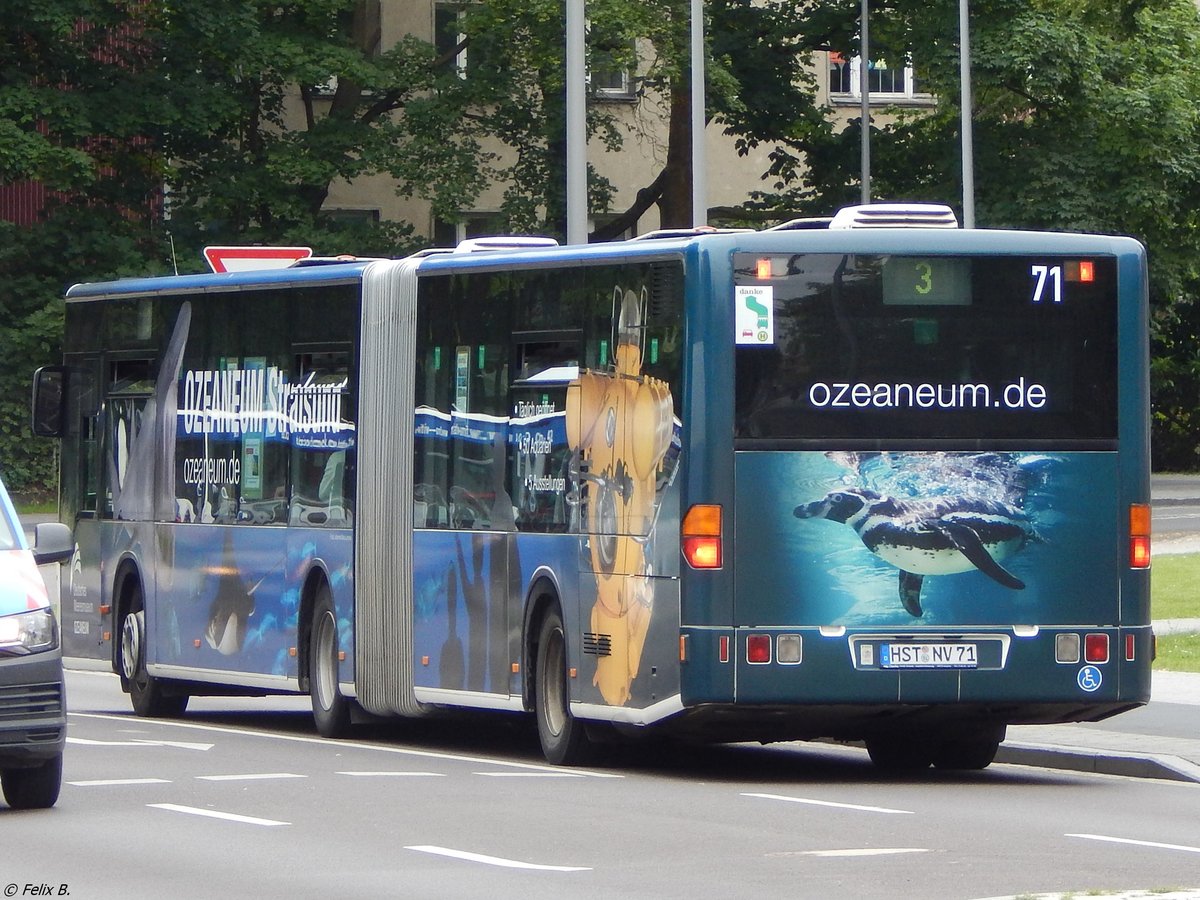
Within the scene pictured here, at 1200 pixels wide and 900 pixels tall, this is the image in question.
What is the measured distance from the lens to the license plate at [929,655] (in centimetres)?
1339

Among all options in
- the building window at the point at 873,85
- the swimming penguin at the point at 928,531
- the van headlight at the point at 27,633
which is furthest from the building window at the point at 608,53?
the van headlight at the point at 27,633

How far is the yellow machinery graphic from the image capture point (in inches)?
539

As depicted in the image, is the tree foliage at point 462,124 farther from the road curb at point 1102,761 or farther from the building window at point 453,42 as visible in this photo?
the road curb at point 1102,761

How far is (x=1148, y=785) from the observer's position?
13.9 m

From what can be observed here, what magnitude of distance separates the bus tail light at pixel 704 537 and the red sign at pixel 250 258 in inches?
244

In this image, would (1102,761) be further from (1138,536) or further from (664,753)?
(664,753)

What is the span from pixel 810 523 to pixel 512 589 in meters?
2.42

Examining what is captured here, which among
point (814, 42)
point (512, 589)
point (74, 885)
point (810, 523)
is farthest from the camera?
point (814, 42)

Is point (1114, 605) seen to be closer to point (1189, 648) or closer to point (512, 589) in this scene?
point (512, 589)

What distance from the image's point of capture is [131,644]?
19703mm

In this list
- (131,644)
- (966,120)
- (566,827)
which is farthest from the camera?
(966,120)

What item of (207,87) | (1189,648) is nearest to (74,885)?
(1189,648)

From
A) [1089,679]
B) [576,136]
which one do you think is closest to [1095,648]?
[1089,679]

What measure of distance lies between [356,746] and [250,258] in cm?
503
